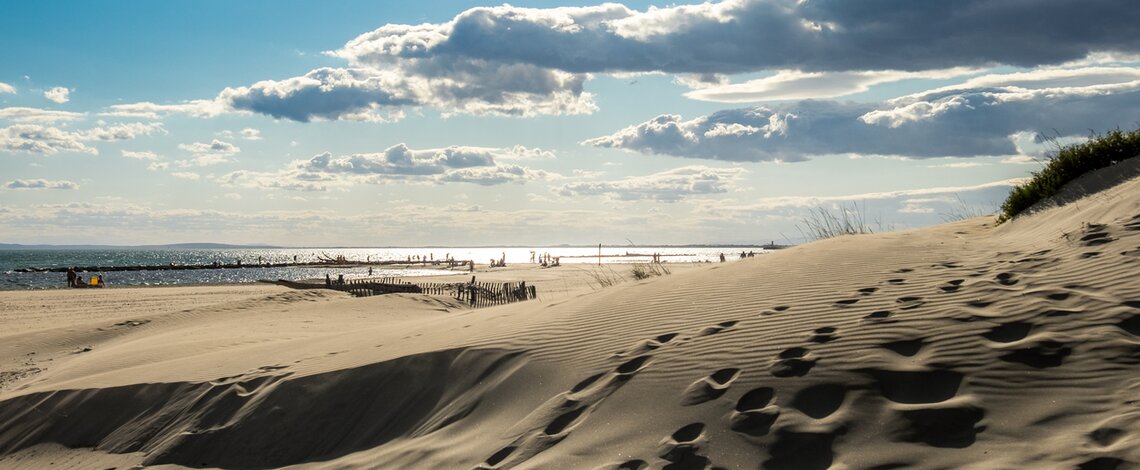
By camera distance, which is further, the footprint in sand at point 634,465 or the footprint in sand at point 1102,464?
the footprint in sand at point 634,465

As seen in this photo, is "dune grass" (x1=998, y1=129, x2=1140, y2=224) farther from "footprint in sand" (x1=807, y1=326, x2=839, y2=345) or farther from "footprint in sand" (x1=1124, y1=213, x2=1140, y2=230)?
"footprint in sand" (x1=807, y1=326, x2=839, y2=345)

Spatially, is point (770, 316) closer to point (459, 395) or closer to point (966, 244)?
point (459, 395)

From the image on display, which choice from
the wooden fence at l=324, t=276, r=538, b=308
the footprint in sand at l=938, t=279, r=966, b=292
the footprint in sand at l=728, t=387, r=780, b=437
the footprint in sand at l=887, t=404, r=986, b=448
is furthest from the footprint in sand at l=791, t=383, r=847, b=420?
the wooden fence at l=324, t=276, r=538, b=308

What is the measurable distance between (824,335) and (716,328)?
97 centimetres

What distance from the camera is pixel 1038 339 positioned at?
5.14 m

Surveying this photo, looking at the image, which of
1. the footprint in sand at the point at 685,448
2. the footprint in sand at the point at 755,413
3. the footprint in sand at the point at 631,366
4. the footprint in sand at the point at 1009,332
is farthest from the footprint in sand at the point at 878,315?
the footprint in sand at the point at 685,448

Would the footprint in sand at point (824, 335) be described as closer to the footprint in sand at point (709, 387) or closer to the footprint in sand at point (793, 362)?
the footprint in sand at point (793, 362)

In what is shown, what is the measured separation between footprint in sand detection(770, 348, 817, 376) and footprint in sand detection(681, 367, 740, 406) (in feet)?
0.90

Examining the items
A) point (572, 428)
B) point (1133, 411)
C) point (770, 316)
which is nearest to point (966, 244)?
point (770, 316)

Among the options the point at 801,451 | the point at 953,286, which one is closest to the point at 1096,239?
the point at 953,286

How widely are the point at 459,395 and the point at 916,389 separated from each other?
363 centimetres

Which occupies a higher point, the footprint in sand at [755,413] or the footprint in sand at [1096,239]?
the footprint in sand at [1096,239]

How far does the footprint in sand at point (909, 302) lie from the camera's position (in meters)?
6.18

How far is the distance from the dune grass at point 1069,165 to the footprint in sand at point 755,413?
7700mm
